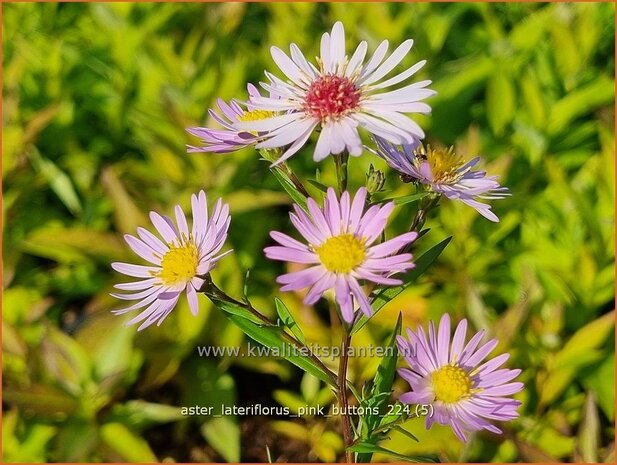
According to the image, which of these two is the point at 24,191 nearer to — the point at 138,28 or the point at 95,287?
the point at 95,287

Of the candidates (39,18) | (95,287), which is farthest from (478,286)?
(39,18)

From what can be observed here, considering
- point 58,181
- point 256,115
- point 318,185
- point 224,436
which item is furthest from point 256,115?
point 58,181

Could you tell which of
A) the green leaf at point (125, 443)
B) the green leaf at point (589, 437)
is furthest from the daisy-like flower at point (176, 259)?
the green leaf at point (589, 437)

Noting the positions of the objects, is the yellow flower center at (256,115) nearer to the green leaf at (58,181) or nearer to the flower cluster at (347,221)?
the flower cluster at (347,221)

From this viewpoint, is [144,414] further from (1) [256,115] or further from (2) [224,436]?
(1) [256,115]

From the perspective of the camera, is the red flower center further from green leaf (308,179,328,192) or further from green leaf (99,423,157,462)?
green leaf (99,423,157,462)

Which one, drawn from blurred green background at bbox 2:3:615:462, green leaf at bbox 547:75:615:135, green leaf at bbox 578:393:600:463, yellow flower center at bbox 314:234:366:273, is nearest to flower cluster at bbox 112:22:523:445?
yellow flower center at bbox 314:234:366:273
